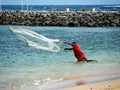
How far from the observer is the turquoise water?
4.23m

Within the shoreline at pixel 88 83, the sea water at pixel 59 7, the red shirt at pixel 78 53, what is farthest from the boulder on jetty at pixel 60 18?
the shoreline at pixel 88 83

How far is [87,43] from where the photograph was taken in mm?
4609

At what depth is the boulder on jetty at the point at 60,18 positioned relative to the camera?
427cm

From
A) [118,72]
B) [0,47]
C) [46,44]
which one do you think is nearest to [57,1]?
[46,44]

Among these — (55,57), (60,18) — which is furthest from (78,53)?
(60,18)

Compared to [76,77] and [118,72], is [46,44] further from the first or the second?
[118,72]

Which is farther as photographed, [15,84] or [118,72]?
[118,72]

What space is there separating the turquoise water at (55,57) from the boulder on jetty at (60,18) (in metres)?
0.06

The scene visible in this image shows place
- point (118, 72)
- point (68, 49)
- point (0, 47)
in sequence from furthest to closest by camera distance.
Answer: point (118, 72)
point (68, 49)
point (0, 47)

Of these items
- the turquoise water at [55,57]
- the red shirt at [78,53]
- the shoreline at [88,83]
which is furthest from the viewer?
the red shirt at [78,53]

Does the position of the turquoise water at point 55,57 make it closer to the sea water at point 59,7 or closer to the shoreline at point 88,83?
the shoreline at point 88,83

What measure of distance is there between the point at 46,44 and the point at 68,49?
0.82 feet

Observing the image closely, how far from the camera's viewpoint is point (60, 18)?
14.9 ft

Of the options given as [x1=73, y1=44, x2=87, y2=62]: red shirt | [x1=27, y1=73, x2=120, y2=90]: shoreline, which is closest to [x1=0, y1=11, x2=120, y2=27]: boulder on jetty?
[x1=73, y1=44, x2=87, y2=62]: red shirt
